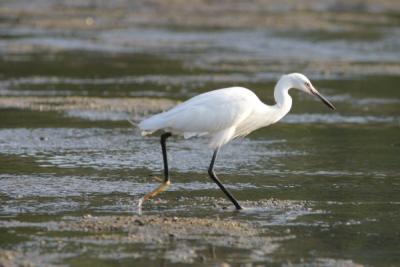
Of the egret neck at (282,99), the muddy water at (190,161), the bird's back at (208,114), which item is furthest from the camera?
the egret neck at (282,99)

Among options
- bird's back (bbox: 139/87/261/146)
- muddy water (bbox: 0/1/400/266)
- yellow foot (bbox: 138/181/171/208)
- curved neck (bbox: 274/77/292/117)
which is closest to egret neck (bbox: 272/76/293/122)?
curved neck (bbox: 274/77/292/117)

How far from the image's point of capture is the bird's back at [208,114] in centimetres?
1062

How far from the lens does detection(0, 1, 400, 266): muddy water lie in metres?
9.07

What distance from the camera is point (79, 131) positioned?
15375 mm

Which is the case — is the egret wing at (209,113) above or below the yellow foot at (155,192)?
above

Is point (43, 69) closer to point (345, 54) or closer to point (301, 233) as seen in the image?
point (345, 54)

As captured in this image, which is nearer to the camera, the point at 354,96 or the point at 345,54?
the point at 354,96

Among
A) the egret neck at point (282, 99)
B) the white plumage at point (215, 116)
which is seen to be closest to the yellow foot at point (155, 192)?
the white plumage at point (215, 116)

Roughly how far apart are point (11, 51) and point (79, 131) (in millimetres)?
10456

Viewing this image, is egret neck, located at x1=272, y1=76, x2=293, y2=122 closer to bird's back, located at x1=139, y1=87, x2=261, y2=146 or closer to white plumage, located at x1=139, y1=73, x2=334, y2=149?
white plumage, located at x1=139, y1=73, x2=334, y2=149

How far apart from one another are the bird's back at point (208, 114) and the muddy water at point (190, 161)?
769mm

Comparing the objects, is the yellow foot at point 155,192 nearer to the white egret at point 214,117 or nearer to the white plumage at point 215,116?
the white egret at point 214,117

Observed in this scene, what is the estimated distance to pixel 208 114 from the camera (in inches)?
420

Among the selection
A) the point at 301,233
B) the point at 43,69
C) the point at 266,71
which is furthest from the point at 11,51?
the point at 301,233
